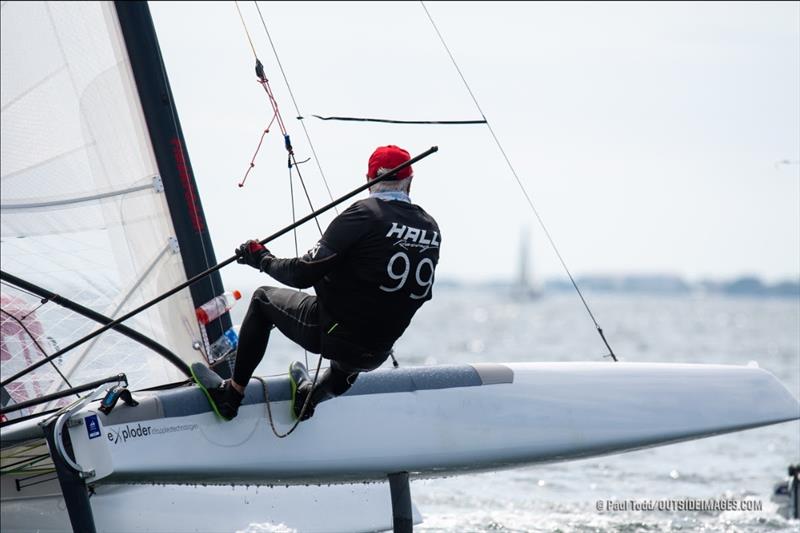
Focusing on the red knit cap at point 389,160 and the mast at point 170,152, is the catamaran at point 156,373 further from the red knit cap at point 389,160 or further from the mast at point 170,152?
the red knit cap at point 389,160

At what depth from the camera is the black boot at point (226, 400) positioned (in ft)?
13.9

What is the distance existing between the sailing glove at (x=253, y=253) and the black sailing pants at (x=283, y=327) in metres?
0.22

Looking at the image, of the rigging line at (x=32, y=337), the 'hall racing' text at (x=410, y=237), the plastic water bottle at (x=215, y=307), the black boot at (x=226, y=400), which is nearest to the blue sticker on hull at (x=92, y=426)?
Answer: the black boot at (x=226, y=400)

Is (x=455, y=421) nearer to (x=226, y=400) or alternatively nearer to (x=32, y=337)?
(x=226, y=400)

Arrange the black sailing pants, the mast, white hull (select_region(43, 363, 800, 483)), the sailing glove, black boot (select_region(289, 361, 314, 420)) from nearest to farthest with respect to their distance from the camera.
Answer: the sailing glove
the black sailing pants
white hull (select_region(43, 363, 800, 483))
black boot (select_region(289, 361, 314, 420))
the mast

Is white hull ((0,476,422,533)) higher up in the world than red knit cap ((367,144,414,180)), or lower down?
lower down

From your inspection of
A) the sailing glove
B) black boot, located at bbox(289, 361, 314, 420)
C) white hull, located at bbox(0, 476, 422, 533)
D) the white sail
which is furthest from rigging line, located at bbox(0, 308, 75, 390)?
the sailing glove

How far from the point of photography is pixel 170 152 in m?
4.92

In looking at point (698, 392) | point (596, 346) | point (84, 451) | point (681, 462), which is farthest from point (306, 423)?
point (596, 346)

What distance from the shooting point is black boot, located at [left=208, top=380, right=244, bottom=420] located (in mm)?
4234

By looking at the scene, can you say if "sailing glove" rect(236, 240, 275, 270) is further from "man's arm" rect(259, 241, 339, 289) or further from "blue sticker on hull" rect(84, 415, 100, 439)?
"blue sticker on hull" rect(84, 415, 100, 439)

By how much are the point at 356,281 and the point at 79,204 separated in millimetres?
1467

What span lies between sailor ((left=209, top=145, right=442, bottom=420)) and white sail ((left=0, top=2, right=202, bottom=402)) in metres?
0.93

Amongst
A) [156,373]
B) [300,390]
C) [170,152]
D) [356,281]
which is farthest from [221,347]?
[356,281]
